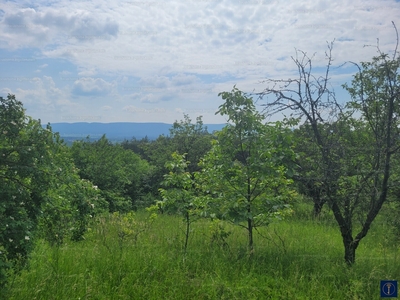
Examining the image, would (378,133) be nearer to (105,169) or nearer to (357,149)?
(357,149)

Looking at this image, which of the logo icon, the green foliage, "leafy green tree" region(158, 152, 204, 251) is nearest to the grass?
the logo icon

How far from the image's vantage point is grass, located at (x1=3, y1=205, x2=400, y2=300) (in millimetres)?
4180

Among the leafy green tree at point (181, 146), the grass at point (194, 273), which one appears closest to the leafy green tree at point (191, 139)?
the leafy green tree at point (181, 146)

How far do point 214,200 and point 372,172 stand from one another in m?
2.57

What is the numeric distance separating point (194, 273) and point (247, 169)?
6.12ft

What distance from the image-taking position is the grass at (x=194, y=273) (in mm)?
4180

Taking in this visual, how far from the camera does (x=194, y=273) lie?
474 centimetres

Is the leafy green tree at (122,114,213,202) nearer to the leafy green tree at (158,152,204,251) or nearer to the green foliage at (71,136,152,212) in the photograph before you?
the green foliage at (71,136,152,212)

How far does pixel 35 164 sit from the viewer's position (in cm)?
382

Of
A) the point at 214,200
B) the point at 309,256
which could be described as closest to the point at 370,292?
the point at 309,256

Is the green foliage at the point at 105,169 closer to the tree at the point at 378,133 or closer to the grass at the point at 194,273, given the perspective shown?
the grass at the point at 194,273

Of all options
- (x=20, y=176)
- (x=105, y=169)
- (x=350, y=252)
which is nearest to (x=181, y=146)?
(x=105, y=169)

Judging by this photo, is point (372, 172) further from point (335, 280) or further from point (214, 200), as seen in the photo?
point (214, 200)

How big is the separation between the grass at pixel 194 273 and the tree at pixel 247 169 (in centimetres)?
74
